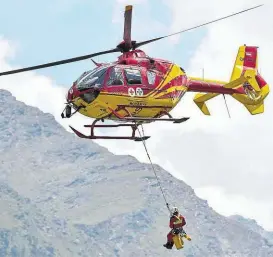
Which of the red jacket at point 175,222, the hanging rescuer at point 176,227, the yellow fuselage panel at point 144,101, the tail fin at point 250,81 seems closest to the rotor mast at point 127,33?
the yellow fuselage panel at point 144,101

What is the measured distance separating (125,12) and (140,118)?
6.50 metres

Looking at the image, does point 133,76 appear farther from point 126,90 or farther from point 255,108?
point 255,108

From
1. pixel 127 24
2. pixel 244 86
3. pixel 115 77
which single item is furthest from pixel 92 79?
pixel 244 86

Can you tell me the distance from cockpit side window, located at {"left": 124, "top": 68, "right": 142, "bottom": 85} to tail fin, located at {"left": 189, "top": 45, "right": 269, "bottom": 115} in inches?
297

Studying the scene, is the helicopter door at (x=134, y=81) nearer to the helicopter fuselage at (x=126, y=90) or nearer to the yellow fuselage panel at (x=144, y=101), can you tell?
the helicopter fuselage at (x=126, y=90)

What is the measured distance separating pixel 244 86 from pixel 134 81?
13.7 metres

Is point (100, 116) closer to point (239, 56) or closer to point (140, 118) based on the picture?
point (140, 118)

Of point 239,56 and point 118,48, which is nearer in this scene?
point 118,48

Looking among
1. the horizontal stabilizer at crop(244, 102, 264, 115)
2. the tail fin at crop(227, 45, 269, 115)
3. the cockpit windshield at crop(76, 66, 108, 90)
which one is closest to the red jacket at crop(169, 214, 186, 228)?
the cockpit windshield at crop(76, 66, 108, 90)

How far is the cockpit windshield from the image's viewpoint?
54.4 m

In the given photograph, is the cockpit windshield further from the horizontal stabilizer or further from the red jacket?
the horizontal stabilizer

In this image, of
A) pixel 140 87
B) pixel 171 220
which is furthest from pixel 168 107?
pixel 171 220

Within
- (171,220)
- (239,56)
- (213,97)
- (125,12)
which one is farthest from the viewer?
(239,56)

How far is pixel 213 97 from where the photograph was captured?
65.6 m
